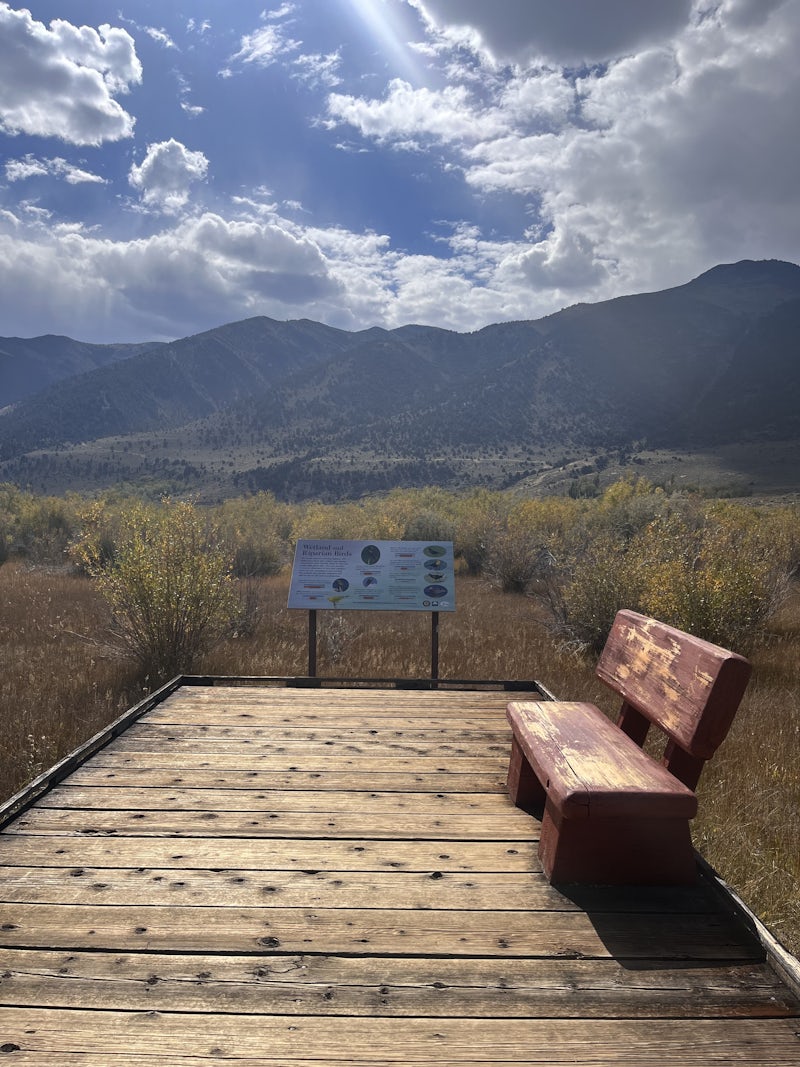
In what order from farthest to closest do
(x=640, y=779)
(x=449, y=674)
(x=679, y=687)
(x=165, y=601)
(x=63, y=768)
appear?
(x=449, y=674), (x=165, y=601), (x=63, y=768), (x=679, y=687), (x=640, y=779)

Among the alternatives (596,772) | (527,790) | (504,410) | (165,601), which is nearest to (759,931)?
(596,772)

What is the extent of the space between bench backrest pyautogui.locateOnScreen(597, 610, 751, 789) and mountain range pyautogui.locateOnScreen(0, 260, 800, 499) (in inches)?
2454

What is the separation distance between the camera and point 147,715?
4.43 meters

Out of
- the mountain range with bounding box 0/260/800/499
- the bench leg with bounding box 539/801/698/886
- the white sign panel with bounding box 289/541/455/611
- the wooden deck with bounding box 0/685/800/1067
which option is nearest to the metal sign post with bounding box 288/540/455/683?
the white sign panel with bounding box 289/541/455/611

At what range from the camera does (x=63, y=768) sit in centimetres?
340

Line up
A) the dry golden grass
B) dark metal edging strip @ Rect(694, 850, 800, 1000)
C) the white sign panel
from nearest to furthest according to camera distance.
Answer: dark metal edging strip @ Rect(694, 850, 800, 1000), the dry golden grass, the white sign panel

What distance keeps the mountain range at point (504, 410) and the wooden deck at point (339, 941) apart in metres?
63.2

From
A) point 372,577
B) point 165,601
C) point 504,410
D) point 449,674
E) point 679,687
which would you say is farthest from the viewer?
point 504,410

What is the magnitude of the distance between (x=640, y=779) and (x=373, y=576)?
11.4ft

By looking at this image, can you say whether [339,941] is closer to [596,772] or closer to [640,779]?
[596,772]

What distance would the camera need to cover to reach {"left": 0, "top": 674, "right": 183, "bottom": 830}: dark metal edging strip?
2949mm

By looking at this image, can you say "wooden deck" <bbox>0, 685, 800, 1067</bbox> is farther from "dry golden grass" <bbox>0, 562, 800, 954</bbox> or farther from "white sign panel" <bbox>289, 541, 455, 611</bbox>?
"white sign panel" <bbox>289, 541, 455, 611</bbox>

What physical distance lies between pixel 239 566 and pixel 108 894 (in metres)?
15.1

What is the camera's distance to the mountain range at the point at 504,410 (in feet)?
291
